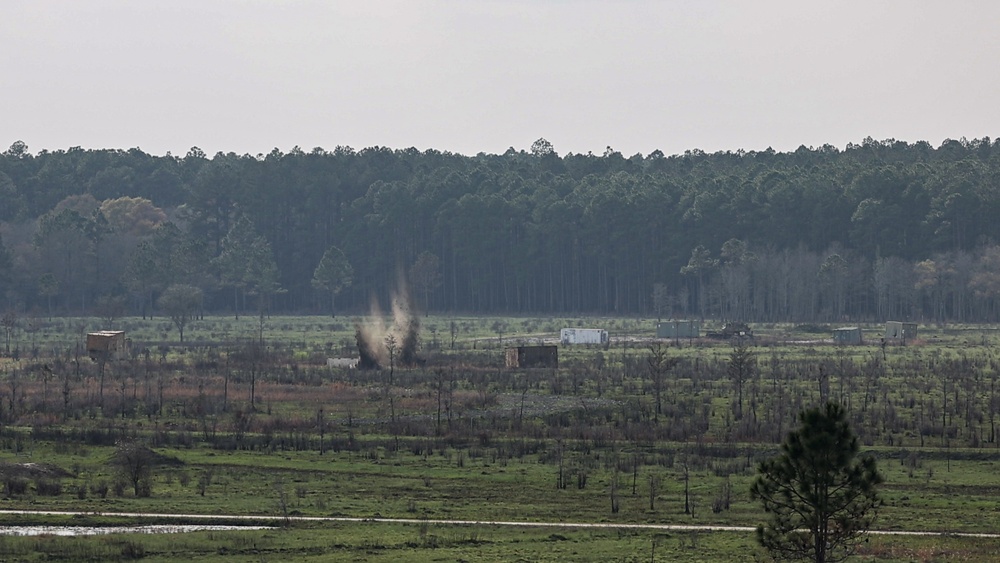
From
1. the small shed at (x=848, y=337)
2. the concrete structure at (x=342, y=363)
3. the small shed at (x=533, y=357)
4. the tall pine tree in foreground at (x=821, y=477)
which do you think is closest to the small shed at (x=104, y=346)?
the concrete structure at (x=342, y=363)

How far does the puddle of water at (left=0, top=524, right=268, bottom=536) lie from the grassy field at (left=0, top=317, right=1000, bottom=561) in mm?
1213

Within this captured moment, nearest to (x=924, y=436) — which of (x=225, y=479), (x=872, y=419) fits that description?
(x=872, y=419)

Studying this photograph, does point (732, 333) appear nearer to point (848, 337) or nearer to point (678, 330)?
point (678, 330)

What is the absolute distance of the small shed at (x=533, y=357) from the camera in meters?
98.1

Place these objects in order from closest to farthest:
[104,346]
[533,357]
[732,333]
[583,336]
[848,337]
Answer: [533,357]
[104,346]
[848,337]
[583,336]
[732,333]

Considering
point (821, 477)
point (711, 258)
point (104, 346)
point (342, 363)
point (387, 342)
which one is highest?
point (711, 258)

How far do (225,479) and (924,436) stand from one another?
1055 inches

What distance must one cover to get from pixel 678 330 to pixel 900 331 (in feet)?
57.8

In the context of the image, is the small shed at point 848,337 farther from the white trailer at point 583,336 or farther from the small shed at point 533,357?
the small shed at point 533,357

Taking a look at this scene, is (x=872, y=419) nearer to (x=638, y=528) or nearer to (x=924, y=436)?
(x=924, y=436)

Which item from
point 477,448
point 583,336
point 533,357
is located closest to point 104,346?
point 533,357

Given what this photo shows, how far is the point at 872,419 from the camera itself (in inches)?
2601

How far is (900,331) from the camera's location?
126250mm

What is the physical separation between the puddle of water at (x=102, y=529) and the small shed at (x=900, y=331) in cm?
9018
